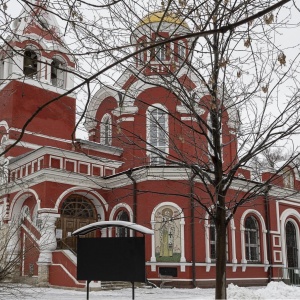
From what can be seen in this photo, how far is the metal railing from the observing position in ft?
73.5

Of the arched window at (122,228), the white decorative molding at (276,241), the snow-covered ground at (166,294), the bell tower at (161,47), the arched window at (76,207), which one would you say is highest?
the bell tower at (161,47)

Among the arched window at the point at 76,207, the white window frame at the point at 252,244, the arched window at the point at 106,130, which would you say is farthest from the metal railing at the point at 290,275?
the arched window at the point at 106,130

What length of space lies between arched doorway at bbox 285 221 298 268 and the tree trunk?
59.0ft

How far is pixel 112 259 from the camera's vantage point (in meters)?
9.40

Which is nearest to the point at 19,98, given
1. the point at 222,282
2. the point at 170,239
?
the point at 170,239

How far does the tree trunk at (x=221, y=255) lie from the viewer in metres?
6.98

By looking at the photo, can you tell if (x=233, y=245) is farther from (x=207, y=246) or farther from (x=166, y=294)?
(x=166, y=294)

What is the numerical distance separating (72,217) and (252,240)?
8.14 metres

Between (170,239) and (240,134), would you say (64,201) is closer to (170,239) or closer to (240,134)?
(170,239)

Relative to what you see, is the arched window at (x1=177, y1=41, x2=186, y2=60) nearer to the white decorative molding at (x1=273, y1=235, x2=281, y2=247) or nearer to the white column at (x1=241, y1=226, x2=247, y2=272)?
the white column at (x1=241, y1=226, x2=247, y2=272)

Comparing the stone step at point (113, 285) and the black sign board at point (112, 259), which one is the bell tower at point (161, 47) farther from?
the stone step at point (113, 285)

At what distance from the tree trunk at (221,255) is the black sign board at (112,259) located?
2315mm

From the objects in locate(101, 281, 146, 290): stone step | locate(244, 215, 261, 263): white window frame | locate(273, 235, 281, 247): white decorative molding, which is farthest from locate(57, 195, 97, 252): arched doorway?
locate(273, 235, 281, 247): white decorative molding

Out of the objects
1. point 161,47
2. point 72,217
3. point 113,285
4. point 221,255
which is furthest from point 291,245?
point 161,47
